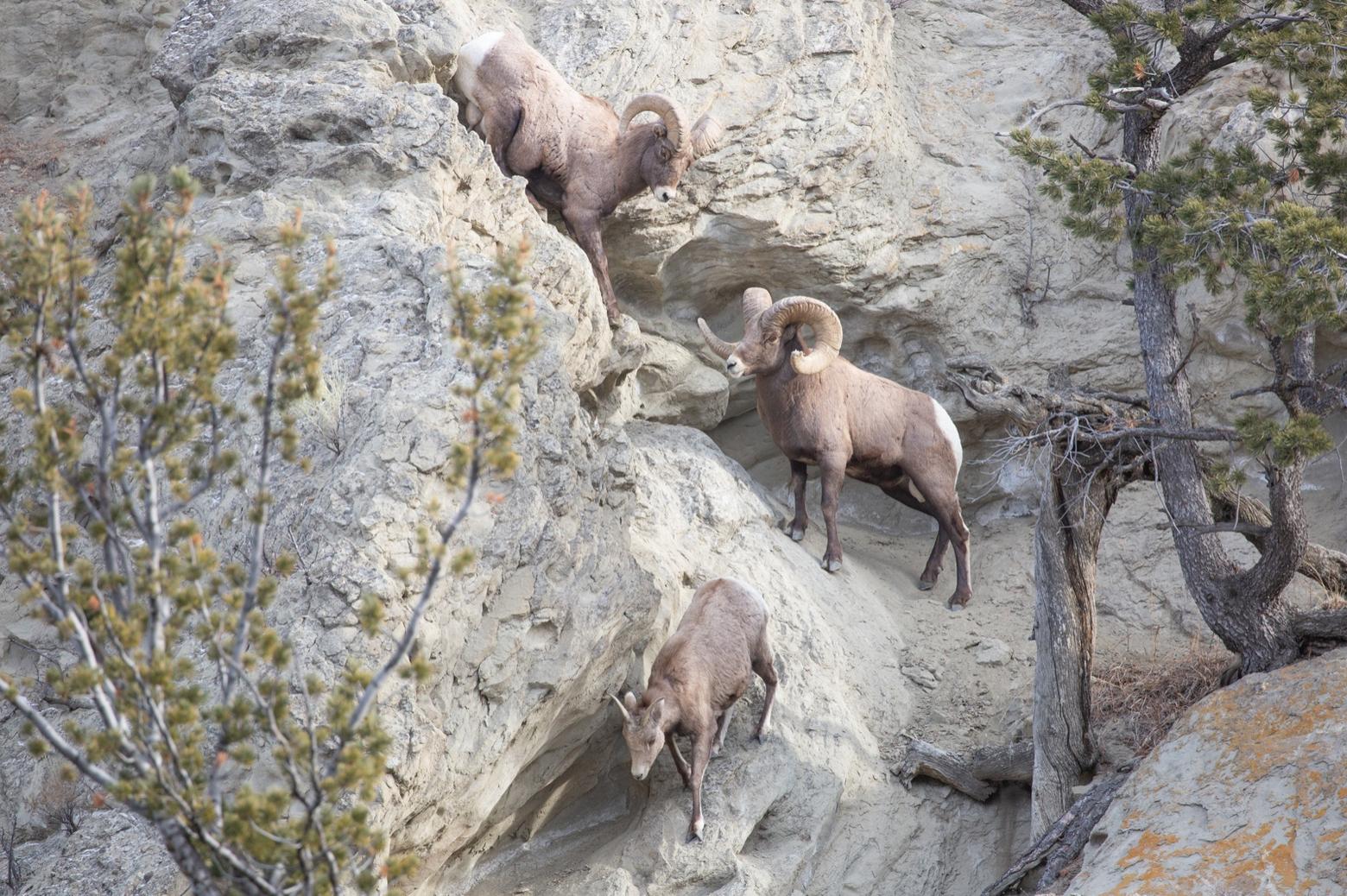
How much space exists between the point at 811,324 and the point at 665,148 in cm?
196

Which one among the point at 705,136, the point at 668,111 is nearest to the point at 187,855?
the point at 668,111

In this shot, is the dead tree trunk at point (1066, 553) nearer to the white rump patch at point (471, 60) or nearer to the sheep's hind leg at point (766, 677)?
the sheep's hind leg at point (766, 677)

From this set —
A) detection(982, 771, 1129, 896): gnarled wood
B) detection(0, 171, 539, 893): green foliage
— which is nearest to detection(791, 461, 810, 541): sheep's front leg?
detection(982, 771, 1129, 896): gnarled wood

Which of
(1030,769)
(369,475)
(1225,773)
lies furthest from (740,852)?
(369,475)

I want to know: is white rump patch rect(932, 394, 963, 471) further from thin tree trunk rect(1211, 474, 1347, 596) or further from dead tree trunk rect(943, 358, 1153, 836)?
thin tree trunk rect(1211, 474, 1347, 596)

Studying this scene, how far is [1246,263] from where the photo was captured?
22.9ft

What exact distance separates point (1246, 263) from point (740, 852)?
4.71m

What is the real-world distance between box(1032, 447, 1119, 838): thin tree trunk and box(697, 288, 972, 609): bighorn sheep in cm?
272

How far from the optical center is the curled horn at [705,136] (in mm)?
11086

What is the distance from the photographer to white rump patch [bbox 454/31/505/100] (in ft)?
34.7

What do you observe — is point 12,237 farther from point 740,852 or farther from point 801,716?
point 801,716

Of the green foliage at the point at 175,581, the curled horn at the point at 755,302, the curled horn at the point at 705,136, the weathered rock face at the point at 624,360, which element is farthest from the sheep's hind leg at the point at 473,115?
the green foliage at the point at 175,581

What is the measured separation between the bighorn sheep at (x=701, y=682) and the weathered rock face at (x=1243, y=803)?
7.96 ft

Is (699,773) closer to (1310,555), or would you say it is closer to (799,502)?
(799,502)
